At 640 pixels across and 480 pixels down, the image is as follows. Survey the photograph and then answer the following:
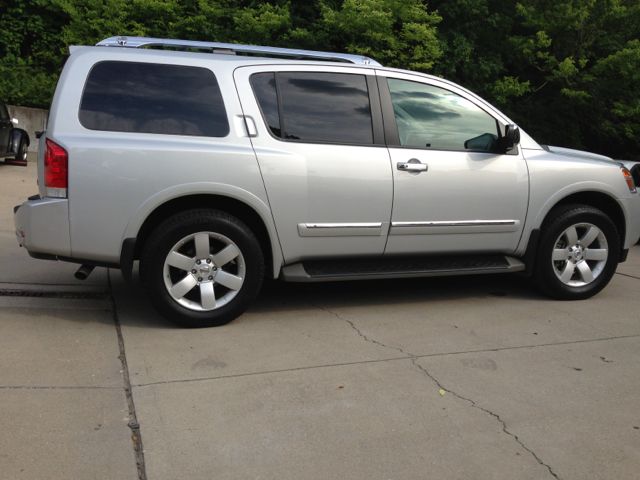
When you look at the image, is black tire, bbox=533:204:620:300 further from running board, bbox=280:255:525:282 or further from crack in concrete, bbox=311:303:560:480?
crack in concrete, bbox=311:303:560:480

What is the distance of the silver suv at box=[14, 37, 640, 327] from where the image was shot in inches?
169

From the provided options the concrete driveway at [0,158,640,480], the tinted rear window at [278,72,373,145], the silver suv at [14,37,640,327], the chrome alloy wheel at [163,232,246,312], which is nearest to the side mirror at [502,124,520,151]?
the silver suv at [14,37,640,327]

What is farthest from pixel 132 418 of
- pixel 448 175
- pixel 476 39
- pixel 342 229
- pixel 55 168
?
pixel 476 39

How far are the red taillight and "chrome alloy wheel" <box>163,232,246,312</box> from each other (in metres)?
0.82

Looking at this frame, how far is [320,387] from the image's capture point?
3.67 m

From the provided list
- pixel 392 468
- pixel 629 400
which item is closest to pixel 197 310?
pixel 392 468

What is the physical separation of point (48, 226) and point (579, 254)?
4.22 m

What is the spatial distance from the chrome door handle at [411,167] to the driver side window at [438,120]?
186 mm

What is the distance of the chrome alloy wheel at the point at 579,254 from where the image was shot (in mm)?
5539

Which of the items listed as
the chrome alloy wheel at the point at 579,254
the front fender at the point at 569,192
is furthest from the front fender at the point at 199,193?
the chrome alloy wheel at the point at 579,254

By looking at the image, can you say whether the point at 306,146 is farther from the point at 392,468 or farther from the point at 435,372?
the point at 392,468

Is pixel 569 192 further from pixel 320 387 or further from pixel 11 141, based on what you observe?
pixel 11 141

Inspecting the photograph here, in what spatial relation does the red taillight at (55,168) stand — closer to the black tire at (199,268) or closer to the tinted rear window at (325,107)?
the black tire at (199,268)

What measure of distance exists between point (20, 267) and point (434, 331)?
3793 mm
